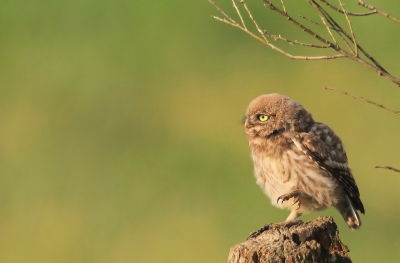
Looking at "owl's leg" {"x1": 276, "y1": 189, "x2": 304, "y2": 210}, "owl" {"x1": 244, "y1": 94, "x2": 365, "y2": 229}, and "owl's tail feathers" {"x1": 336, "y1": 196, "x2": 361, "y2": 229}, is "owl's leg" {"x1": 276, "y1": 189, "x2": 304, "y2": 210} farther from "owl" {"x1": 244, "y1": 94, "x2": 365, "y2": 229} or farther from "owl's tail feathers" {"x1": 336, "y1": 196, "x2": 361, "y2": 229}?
"owl's tail feathers" {"x1": 336, "y1": 196, "x2": 361, "y2": 229}

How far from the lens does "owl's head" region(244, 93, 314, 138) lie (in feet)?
19.8

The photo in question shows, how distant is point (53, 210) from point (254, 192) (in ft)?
8.16

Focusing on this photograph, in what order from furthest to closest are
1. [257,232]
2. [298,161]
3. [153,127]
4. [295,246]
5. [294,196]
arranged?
[153,127] → [298,161] → [294,196] → [257,232] → [295,246]

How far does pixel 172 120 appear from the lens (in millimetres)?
11445

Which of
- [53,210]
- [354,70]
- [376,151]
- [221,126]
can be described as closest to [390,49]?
[354,70]

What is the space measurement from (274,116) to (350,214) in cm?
91

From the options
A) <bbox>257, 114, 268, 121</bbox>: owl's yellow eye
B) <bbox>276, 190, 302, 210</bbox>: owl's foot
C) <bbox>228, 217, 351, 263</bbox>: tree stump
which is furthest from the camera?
<bbox>257, 114, 268, 121</bbox>: owl's yellow eye

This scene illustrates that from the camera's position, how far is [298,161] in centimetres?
607

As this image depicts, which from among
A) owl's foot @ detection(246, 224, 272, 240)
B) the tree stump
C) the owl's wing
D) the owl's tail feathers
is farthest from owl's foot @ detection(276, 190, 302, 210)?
the tree stump

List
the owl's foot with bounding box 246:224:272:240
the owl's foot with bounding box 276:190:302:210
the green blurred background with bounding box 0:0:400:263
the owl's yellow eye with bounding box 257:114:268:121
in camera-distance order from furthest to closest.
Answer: the green blurred background with bounding box 0:0:400:263, the owl's yellow eye with bounding box 257:114:268:121, the owl's foot with bounding box 276:190:302:210, the owl's foot with bounding box 246:224:272:240

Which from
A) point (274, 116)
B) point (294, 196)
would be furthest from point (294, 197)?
point (274, 116)

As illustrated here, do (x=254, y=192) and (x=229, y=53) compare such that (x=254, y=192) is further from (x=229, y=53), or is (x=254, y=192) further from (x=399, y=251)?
(x=229, y=53)

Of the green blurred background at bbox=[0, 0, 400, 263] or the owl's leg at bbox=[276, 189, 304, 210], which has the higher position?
the green blurred background at bbox=[0, 0, 400, 263]

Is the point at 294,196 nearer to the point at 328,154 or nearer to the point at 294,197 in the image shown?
the point at 294,197
